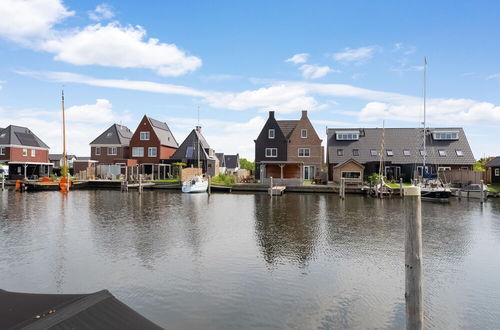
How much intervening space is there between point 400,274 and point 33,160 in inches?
3112

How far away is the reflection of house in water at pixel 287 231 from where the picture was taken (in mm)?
15891

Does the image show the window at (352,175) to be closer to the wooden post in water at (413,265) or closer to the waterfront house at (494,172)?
the waterfront house at (494,172)

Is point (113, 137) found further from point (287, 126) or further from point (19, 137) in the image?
point (287, 126)

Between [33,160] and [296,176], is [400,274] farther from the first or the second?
[33,160]

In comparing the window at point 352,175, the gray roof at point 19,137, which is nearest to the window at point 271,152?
the window at point 352,175

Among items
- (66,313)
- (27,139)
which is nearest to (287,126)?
(27,139)

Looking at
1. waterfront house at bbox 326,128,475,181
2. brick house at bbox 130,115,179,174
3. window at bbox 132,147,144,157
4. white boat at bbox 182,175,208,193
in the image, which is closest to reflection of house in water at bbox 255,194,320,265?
white boat at bbox 182,175,208,193

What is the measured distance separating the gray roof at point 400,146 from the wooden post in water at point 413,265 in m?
54.3

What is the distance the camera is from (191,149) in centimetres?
6800

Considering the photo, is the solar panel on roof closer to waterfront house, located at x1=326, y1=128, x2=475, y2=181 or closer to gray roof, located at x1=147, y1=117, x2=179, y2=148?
gray roof, located at x1=147, y1=117, x2=179, y2=148

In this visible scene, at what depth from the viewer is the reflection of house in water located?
15.9 m

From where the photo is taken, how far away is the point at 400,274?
Answer: 13.1 meters

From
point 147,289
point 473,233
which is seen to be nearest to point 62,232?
point 147,289

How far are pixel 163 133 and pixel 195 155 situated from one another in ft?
37.1
